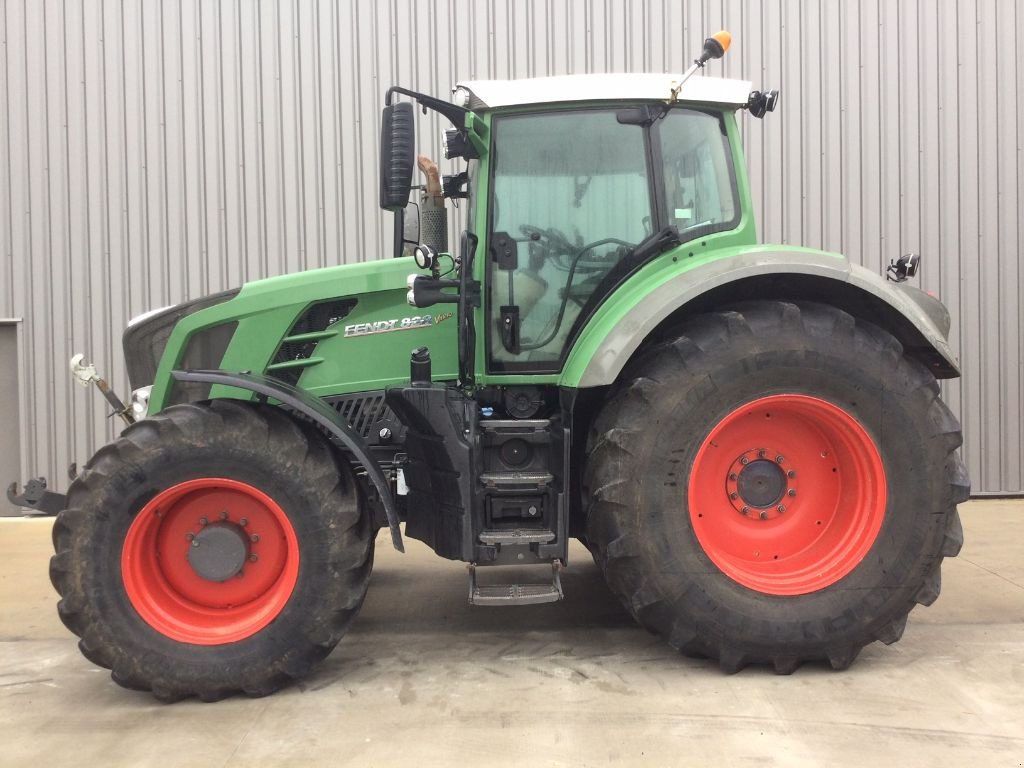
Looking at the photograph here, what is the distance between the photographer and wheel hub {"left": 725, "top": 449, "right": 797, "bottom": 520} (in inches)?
130

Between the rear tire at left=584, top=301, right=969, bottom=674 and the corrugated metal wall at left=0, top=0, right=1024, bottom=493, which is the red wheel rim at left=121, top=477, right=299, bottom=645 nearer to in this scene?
the rear tire at left=584, top=301, right=969, bottom=674

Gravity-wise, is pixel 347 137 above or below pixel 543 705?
above

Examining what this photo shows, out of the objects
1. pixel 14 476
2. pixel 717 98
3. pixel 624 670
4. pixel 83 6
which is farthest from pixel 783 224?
pixel 14 476

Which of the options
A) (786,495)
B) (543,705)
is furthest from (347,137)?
(543,705)

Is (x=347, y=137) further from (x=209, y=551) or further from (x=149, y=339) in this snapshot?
(x=209, y=551)

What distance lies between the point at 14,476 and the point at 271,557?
474 cm

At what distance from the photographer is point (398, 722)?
2.82 metres

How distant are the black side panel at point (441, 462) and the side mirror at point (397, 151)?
0.80 metres

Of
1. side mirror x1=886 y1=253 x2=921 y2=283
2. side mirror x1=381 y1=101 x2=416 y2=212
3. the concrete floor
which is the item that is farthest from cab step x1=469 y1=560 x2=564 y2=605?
side mirror x1=886 y1=253 x2=921 y2=283

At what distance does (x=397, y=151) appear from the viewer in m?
2.97

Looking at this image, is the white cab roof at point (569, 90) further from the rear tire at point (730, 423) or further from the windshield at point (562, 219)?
the rear tire at point (730, 423)

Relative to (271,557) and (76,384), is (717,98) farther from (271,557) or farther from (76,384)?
(76,384)

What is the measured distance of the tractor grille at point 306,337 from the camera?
3.56m

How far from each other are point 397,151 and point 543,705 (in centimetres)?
209
